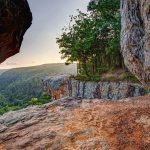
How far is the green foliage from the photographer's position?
138 feet

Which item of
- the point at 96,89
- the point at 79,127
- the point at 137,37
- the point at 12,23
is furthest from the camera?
the point at 96,89

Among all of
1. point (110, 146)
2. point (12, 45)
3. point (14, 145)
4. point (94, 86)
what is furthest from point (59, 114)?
point (94, 86)

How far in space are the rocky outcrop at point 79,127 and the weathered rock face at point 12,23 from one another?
24.0 feet

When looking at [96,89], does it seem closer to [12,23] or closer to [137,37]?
[137,37]

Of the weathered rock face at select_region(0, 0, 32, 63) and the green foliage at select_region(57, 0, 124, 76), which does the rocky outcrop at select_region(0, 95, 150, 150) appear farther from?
the green foliage at select_region(57, 0, 124, 76)

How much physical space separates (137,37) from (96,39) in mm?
29013

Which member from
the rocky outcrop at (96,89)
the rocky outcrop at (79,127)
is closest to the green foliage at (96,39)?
the rocky outcrop at (96,89)

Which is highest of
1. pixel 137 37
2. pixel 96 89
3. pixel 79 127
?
pixel 137 37

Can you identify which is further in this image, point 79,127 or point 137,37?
point 137,37

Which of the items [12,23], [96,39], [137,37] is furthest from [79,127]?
[96,39]

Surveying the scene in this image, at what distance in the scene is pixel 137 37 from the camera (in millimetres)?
17250

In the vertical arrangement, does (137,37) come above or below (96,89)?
above

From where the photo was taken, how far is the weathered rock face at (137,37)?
16.1 meters

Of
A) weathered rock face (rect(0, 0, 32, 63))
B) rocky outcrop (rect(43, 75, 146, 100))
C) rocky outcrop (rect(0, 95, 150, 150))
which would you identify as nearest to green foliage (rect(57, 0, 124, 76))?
rocky outcrop (rect(43, 75, 146, 100))
